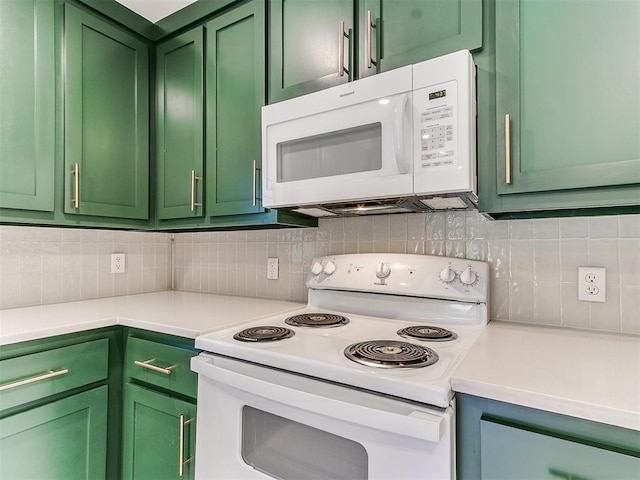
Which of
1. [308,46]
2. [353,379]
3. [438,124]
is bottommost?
[353,379]

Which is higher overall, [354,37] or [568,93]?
[354,37]

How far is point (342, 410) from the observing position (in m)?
0.79

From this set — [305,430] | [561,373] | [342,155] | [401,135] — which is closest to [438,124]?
[401,135]

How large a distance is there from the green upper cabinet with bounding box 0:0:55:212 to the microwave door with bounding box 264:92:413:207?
926mm

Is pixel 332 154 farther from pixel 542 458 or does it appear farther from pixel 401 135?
pixel 542 458

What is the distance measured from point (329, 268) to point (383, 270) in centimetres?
25

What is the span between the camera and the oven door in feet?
2.41

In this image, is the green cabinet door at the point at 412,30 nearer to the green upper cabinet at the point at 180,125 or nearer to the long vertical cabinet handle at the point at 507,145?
the long vertical cabinet handle at the point at 507,145

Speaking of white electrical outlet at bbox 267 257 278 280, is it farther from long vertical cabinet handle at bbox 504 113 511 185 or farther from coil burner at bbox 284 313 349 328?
long vertical cabinet handle at bbox 504 113 511 185

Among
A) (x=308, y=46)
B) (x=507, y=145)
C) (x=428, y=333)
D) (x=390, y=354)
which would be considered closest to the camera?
(x=390, y=354)

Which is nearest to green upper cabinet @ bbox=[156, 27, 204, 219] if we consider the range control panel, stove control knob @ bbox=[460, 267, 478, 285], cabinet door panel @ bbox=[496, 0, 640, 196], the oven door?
the range control panel

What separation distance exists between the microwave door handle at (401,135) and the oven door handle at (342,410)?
66cm

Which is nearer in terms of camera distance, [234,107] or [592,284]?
[592,284]

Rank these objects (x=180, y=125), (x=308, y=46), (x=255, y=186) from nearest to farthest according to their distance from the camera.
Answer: (x=308, y=46) < (x=255, y=186) < (x=180, y=125)
